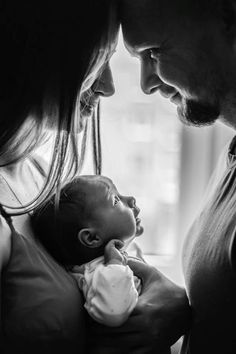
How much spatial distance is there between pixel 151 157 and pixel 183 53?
0.89 meters

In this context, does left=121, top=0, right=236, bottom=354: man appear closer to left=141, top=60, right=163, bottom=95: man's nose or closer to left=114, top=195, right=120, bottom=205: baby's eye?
left=141, top=60, right=163, bottom=95: man's nose

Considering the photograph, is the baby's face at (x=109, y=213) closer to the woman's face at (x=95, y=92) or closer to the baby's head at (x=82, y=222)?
the baby's head at (x=82, y=222)

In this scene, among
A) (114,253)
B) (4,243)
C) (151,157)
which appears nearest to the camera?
(4,243)

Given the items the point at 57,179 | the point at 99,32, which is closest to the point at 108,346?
the point at 57,179

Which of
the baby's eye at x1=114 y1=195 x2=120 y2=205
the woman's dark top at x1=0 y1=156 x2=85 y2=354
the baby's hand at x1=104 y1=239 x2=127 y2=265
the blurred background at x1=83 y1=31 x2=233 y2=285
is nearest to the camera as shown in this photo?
the woman's dark top at x1=0 y1=156 x2=85 y2=354

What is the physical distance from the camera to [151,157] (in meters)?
2.05

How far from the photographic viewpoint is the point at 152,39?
1170mm

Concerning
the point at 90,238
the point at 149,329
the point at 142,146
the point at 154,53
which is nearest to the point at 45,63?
the point at 154,53

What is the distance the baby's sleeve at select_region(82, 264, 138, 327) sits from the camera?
1047mm

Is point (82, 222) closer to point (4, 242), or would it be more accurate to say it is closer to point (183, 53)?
point (4, 242)

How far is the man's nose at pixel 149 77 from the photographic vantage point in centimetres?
123

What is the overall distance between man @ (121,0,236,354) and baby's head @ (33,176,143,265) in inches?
6.3

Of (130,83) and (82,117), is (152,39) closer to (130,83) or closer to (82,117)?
(82,117)

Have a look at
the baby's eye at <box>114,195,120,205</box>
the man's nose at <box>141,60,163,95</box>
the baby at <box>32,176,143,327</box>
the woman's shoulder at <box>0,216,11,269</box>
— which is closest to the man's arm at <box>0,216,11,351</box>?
the woman's shoulder at <box>0,216,11,269</box>
